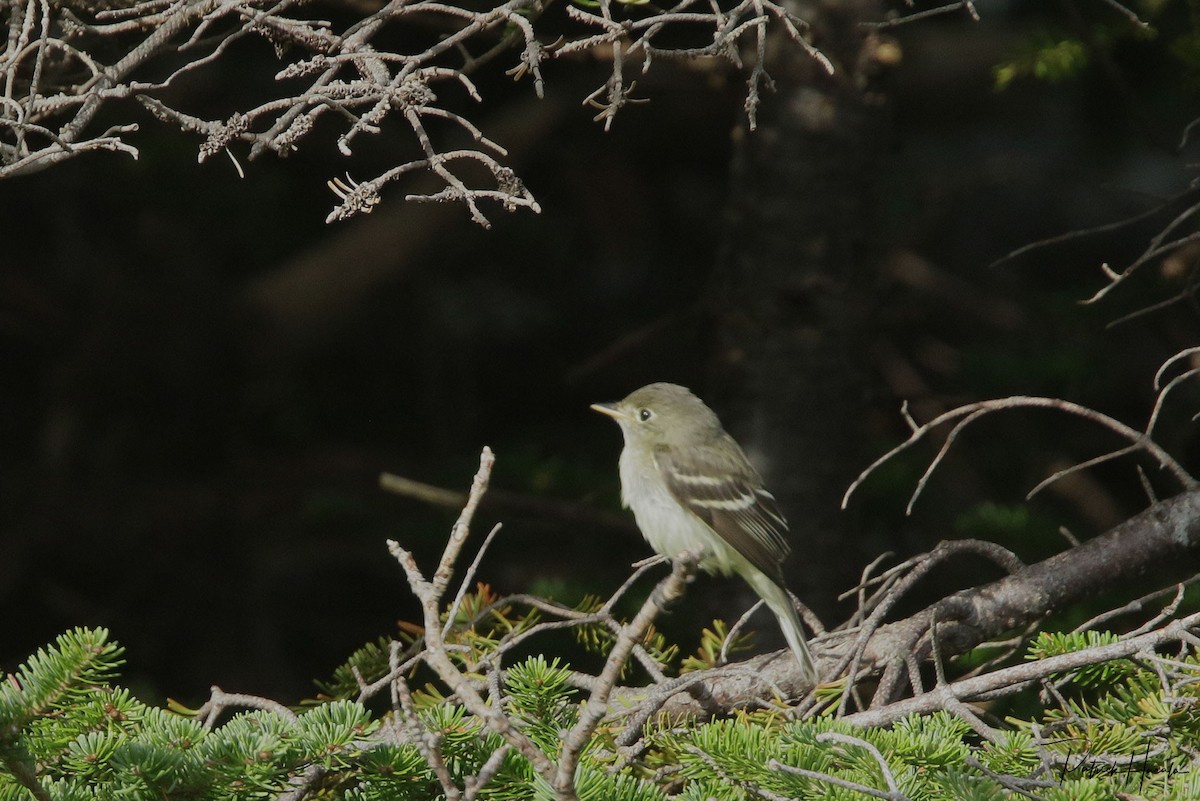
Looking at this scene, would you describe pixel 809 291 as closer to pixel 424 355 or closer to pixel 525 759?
pixel 525 759

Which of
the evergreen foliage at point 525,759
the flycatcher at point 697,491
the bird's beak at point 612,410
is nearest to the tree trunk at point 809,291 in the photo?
the flycatcher at point 697,491

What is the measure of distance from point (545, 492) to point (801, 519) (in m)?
1.10

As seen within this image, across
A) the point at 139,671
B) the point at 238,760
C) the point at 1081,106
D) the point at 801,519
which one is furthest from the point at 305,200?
the point at 238,760

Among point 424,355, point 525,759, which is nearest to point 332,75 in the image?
point 525,759

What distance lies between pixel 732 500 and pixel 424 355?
384 cm

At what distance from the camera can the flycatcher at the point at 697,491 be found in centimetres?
436

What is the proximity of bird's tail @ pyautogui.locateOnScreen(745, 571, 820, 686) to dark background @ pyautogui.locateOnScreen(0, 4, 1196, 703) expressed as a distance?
609 mm

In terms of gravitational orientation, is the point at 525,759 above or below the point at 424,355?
above

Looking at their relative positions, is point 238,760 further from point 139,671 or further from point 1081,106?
point 1081,106

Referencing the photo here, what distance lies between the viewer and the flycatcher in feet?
14.3

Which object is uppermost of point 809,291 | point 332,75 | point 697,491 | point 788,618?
point 332,75

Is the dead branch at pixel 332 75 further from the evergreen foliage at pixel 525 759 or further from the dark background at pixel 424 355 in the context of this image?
the dark background at pixel 424 355

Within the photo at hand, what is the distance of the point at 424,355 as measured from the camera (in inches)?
315

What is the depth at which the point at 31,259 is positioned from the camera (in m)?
7.04
